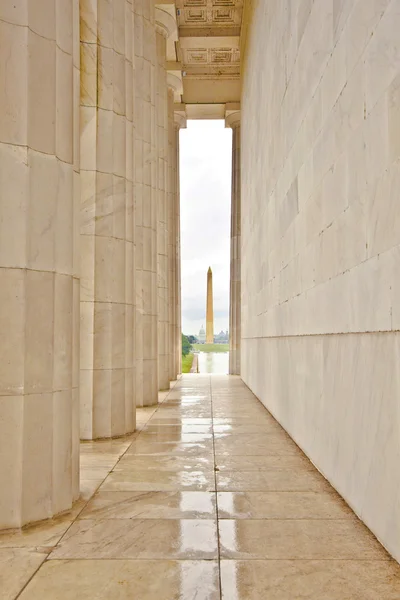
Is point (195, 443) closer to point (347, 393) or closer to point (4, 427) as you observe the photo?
point (347, 393)

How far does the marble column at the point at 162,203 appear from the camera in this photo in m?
19.3

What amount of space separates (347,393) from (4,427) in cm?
349

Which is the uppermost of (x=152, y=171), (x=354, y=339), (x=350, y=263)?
(x=152, y=171)

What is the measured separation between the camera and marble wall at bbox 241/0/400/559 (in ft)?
16.4

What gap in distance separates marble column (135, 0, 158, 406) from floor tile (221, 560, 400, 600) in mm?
10417

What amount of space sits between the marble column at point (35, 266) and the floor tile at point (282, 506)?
5.42 feet

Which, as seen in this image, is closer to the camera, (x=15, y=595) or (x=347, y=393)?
(x=15, y=595)

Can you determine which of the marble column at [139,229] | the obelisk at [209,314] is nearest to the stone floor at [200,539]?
the marble column at [139,229]

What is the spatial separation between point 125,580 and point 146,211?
12.4 m

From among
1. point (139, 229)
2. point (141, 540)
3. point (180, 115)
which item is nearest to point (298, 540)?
point (141, 540)

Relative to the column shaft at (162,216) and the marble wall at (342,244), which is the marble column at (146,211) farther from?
the marble wall at (342,244)

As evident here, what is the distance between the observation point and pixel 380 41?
521cm

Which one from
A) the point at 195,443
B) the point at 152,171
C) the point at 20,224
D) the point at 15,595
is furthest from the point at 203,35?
the point at 15,595

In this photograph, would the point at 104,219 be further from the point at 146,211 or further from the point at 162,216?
the point at 162,216
